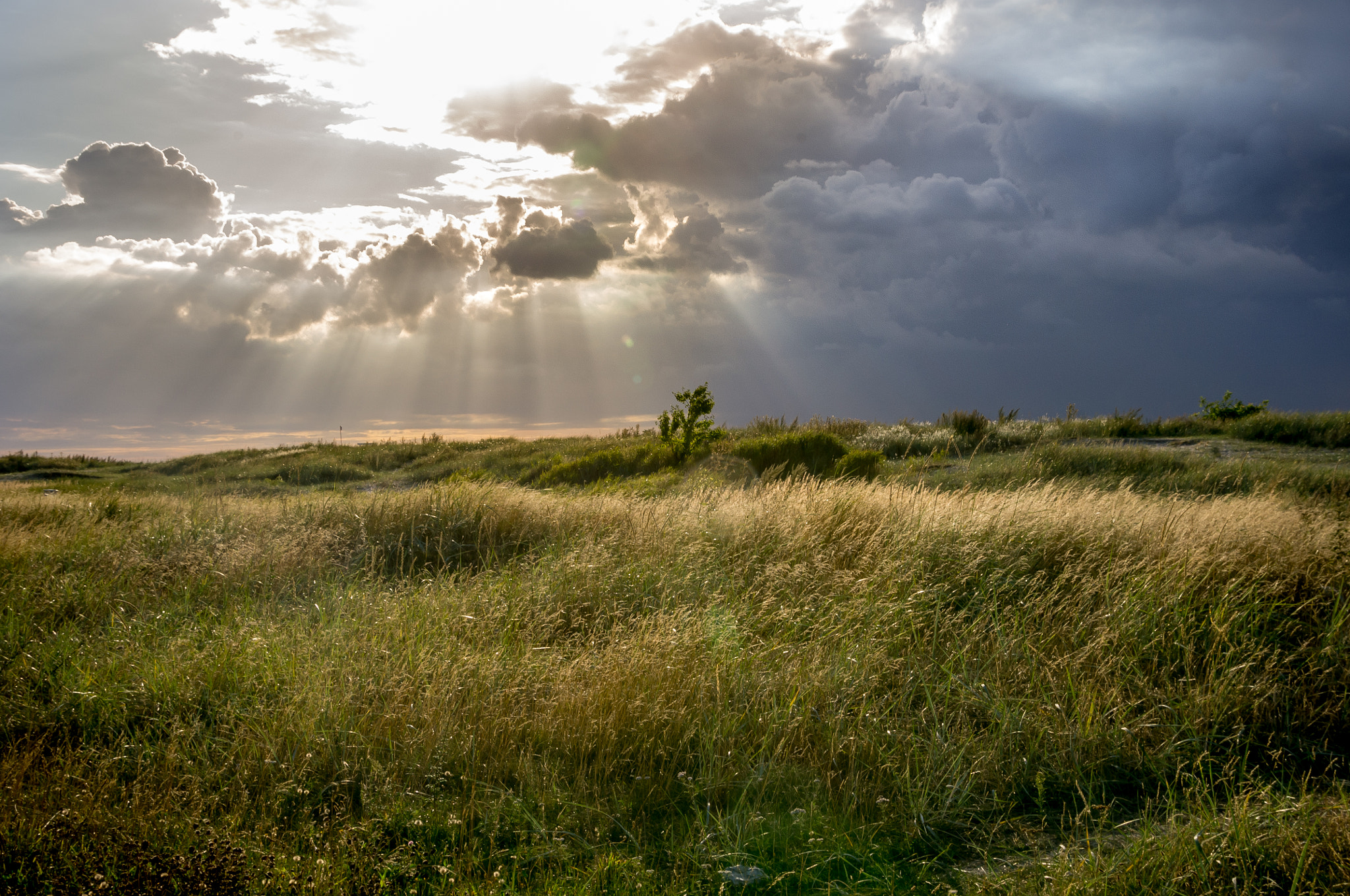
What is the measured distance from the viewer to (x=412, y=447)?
93.4 feet

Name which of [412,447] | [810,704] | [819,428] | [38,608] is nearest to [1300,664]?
[810,704]

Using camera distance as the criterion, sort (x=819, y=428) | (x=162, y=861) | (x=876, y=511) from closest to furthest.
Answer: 1. (x=162, y=861)
2. (x=876, y=511)
3. (x=819, y=428)

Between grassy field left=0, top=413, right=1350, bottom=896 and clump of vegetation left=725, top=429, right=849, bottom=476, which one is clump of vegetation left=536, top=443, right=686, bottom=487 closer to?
clump of vegetation left=725, top=429, right=849, bottom=476

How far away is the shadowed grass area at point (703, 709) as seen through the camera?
3090 millimetres

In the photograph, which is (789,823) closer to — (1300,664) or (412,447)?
(1300,664)

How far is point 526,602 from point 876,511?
401cm

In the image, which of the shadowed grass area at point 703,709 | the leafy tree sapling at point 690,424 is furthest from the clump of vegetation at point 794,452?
the shadowed grass area at point 703,709

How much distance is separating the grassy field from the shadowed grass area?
0.02 m

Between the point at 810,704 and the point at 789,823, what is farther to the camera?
the point at 810,704

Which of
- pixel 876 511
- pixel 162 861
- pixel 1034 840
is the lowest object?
pixel 1034 840

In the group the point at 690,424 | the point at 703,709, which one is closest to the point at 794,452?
the point at 690,424

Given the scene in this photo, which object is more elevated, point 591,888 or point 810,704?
point 810,704

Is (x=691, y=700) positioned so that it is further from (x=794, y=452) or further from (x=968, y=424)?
(x=968, y=424)

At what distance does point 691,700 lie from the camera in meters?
4.21
